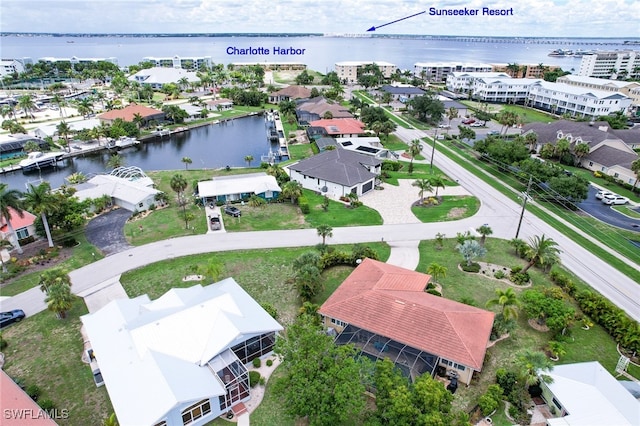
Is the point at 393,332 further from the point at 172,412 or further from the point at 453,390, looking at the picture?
the point at 172,412

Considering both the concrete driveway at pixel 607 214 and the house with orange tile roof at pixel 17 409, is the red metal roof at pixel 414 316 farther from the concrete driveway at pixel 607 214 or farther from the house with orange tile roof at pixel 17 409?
the concrete driveway at pixel 607 214

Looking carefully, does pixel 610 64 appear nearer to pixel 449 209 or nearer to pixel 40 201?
pixel 449 209

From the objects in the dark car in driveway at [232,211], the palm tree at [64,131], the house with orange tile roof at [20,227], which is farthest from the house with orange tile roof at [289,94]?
the house with orange tile roof at [20,227]

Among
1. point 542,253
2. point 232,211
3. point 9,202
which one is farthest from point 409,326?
point 9,202

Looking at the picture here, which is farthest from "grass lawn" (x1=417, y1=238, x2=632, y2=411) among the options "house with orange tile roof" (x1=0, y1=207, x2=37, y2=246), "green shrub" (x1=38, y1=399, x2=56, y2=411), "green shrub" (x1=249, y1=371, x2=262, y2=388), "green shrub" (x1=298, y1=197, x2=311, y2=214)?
"house with orange tile roof" (x1=0, y1=207, x2=37, y2=246)

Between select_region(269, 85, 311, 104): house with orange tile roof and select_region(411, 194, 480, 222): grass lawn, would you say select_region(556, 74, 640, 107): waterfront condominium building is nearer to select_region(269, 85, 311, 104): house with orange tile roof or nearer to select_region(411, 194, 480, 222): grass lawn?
select_region(269, 85, 311, 104): house with orange tile roof

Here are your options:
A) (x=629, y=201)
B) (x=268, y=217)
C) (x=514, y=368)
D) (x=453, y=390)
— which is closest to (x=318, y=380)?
(x=453, y=390)

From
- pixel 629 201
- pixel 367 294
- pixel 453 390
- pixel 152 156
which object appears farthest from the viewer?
pixel 152 156
